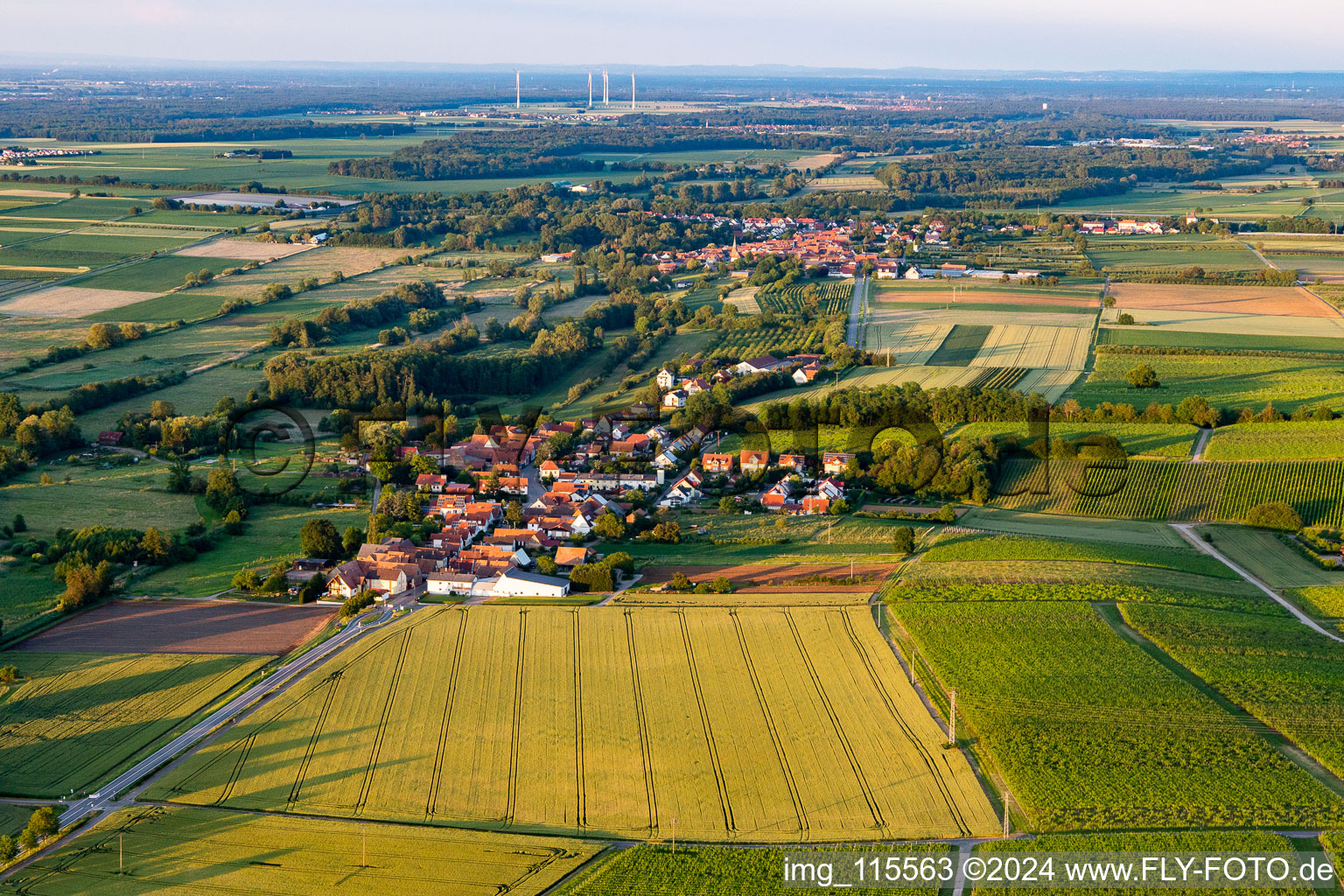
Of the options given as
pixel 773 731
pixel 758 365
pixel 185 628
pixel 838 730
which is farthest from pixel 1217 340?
pixel 185 628

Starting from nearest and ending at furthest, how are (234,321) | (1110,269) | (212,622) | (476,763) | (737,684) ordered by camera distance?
(476,763), (737,684), (212,622), (234,321), (1110,269)

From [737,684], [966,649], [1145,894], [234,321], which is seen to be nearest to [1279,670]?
[966,649]

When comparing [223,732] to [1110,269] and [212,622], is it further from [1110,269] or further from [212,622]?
[1110,269]

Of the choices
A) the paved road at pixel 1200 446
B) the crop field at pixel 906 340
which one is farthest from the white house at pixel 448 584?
the crop field at pixel 906 340

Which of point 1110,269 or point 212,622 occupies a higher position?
point 1110,269

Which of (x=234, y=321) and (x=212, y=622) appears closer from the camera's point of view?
(x=212, y=622)

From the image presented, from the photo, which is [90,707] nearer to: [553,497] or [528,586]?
[528,586]

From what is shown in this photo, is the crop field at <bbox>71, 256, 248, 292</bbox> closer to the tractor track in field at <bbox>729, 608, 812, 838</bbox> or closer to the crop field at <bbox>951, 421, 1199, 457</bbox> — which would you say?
the crop field at <bbox>951, 421, 1199, 457</bbox>
